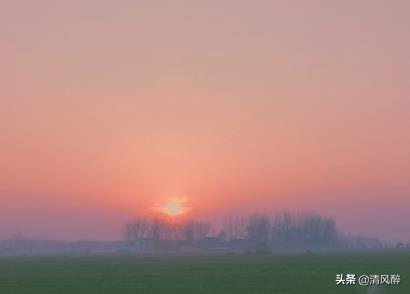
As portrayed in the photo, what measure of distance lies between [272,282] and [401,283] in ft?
28.5

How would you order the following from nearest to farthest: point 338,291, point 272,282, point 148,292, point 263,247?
point 338,291
point 148,292
point 272,282
point 263,247

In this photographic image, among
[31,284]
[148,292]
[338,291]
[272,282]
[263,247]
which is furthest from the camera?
[263,247]

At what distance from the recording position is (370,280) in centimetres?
4244

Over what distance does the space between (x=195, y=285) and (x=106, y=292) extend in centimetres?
678

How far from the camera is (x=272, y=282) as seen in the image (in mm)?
50031

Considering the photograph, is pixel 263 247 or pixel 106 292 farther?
pixel 263 247

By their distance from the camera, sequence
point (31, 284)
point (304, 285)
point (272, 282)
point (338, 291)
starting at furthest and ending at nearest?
point (31, 284)
point (272, 282)
point (304, 285)
point (338, 291)

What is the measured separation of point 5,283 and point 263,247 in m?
121

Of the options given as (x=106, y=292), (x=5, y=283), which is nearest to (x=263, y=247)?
(x=5, y=283)

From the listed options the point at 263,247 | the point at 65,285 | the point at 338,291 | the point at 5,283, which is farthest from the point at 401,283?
the point at 263,247

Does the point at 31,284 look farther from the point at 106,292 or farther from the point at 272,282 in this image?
the point at 272,282

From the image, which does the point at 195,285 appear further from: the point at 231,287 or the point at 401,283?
the point at 401,283

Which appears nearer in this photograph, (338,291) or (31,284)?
(338,291)

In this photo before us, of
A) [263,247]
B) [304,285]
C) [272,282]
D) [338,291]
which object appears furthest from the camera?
[263,247]
